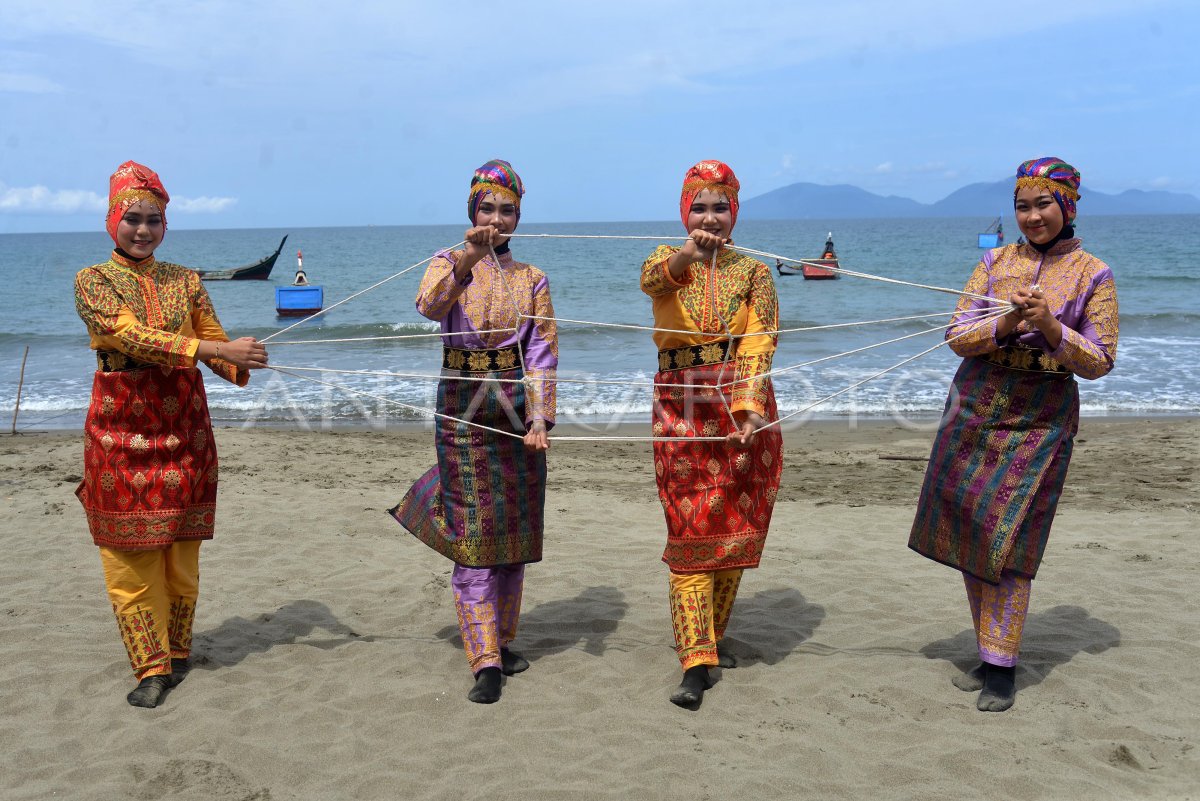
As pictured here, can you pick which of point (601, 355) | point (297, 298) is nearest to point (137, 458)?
point (601, 355)

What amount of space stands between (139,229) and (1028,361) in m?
2.83

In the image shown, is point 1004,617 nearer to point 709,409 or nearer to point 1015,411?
point 1015,411

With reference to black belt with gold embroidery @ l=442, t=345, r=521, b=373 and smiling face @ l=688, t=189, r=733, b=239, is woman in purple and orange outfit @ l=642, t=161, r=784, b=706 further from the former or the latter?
black belt with gold embroidery @ l=442, t=345, r=521, b=373

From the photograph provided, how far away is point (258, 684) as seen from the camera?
356cm

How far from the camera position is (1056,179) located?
3094mm

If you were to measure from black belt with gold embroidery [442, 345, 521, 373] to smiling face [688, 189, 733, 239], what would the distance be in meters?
0.73

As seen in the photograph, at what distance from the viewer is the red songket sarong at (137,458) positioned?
10.7 feet

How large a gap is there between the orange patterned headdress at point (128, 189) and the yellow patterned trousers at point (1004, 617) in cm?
293

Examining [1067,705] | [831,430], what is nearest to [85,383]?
[831,430]

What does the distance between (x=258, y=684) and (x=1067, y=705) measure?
2.73 metres

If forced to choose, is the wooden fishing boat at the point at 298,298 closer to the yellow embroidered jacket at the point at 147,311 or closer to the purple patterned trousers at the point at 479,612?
the yellow embroidered jacket at the point at 147,311

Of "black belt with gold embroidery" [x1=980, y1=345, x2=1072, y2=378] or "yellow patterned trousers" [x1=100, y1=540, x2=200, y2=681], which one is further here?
"yellow patterned trousers" [x1=100, y1=540, x2=200, y2=681]

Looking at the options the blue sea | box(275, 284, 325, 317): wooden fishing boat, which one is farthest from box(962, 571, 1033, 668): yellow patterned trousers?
box(275, 284, 325, 317): wooden fishing boat

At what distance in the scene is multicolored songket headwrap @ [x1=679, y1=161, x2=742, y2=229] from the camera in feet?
10.6
